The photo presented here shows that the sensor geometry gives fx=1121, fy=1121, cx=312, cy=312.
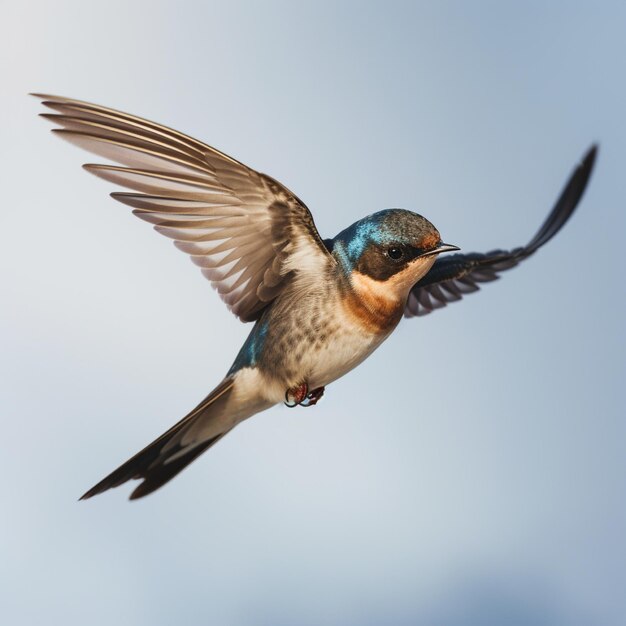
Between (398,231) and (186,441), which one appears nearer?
(398,231)

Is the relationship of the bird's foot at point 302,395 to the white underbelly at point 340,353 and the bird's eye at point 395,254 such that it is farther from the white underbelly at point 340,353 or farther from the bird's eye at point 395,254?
the bird's eye at point 395,254

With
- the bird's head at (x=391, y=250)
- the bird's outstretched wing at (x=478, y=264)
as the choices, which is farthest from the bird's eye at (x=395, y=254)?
the bird's outstretched wing at (x=478, y=264)

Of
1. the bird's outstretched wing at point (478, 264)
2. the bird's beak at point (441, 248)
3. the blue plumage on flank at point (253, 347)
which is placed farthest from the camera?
the bird's outstretched wing at point (478, 264)

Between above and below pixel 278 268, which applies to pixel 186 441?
below

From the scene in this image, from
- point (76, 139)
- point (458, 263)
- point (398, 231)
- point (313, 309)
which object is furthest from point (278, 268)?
point (458, 263)

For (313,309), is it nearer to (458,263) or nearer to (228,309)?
(228,309)

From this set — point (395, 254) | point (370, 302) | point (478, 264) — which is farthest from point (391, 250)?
point (478, 264)

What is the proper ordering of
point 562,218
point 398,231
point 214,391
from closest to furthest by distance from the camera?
point 398,231, point 214,391, point 562,218
